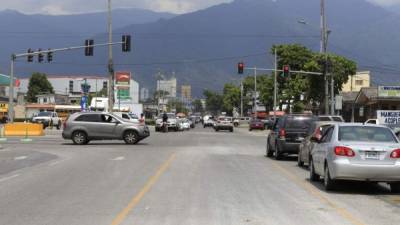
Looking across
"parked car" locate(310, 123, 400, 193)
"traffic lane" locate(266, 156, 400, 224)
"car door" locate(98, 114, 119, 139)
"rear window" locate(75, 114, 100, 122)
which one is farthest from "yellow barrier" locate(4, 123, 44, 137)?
"parked car" locate(310, 123, 400, 193)

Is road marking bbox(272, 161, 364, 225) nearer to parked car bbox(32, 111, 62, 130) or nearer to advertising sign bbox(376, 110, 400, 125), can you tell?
advertising sign bbox(376, 110, 400, 125)

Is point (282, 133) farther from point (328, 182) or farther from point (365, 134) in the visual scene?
point (328, 182)

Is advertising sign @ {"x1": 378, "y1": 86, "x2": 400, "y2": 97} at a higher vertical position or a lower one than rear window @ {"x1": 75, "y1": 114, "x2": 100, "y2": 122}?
higher

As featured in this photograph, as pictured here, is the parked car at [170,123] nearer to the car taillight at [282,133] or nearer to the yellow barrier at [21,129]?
the yellow barrier at [21,129]

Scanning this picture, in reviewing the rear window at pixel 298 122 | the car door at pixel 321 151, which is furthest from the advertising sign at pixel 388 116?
the car door at pixel 321 151

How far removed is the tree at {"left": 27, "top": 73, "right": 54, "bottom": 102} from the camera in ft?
536

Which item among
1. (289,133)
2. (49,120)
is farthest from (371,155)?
(49,120)

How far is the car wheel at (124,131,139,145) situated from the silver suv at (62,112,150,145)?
0.06 meters

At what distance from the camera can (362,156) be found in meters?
14.9

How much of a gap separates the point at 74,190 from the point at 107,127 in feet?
68.0

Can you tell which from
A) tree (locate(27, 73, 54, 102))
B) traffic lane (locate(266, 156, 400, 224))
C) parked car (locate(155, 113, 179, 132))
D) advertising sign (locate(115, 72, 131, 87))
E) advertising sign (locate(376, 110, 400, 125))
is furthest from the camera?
tree (locate(27, 73, 54, 102))

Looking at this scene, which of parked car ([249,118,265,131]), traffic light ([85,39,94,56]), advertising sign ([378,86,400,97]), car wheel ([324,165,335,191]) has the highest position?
traffic light ([85,39,94,56])

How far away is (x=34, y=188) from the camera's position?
1599 centimetres

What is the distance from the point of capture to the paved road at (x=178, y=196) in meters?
11.6
